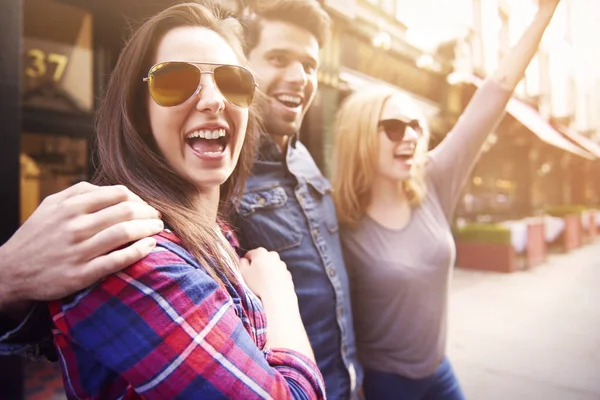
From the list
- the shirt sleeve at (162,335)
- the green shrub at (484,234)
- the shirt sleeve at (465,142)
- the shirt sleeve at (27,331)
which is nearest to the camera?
the shirt sleeve at (162,335)

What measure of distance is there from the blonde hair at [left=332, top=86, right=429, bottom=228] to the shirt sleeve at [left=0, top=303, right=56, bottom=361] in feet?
3.47

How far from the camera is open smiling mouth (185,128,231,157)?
817mm

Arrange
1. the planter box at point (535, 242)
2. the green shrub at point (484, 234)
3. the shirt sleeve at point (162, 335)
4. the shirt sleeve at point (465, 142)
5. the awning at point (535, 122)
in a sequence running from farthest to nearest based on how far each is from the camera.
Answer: the green shrub at point (484, 234), the planter box at point (535, 242), the awning at point (535, 122), the shirt sleeve at point (465, 142), the shirt sleeve at point (162, 335)

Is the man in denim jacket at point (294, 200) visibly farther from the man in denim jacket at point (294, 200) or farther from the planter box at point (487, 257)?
the planter box at point (487, 257)

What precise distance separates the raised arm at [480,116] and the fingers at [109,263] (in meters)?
1.35

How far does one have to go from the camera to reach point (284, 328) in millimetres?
793

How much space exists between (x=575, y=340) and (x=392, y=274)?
1.23 meters

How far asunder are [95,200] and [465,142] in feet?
4.72

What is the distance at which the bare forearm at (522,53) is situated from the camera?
139 cm

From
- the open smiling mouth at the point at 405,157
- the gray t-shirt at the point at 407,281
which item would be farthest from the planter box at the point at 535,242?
the open smiling mouth at the point at 405,157

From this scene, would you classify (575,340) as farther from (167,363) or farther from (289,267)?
(167,363)

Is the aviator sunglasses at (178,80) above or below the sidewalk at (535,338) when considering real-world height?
above

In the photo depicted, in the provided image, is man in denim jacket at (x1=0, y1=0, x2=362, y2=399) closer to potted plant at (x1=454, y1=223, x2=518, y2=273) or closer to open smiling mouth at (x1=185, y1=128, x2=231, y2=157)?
open smiling mouth at (x1=185, y1=128, x2=231, y2=157)

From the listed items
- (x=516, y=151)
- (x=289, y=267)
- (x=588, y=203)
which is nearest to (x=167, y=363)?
(x=289, y=267)
